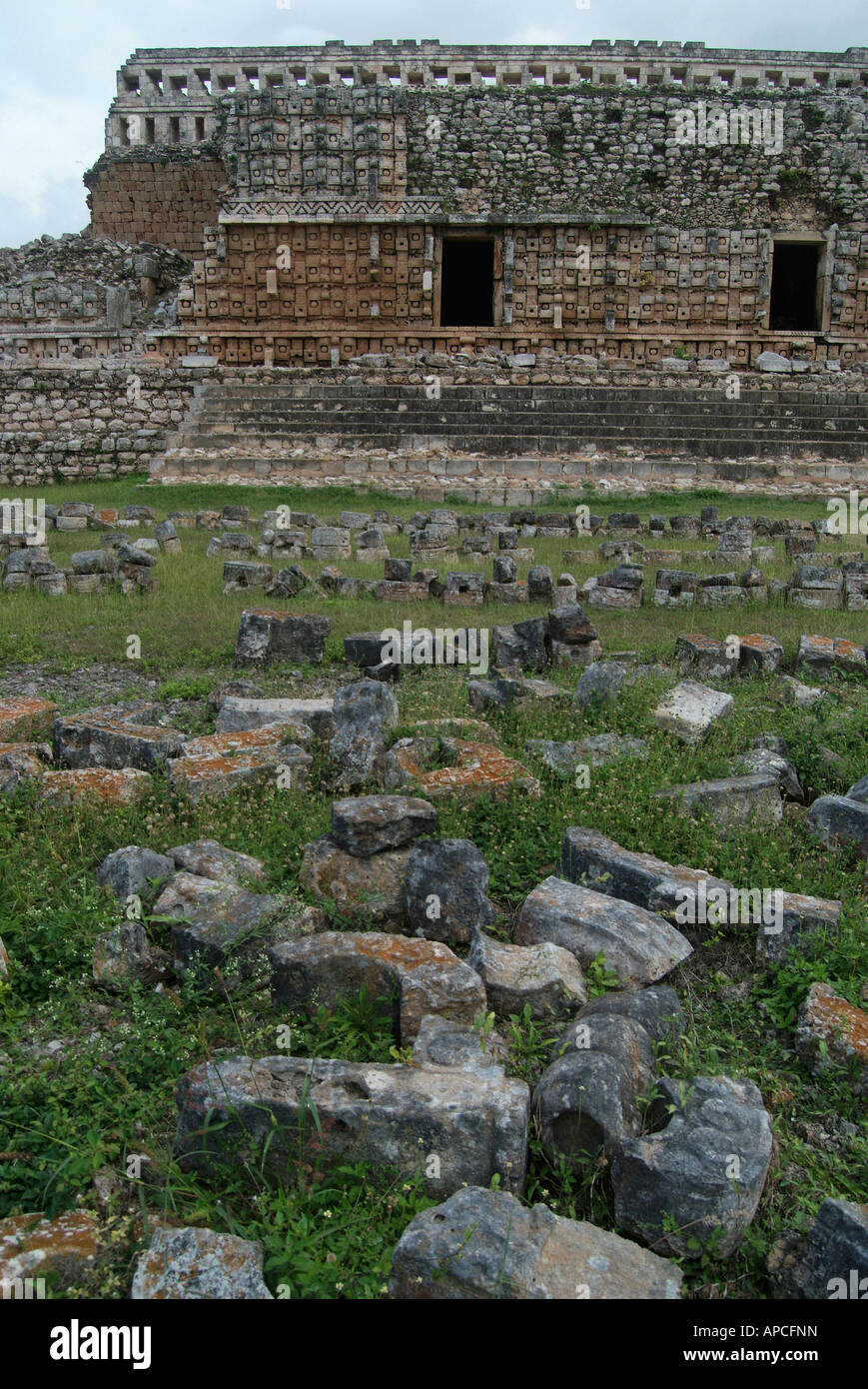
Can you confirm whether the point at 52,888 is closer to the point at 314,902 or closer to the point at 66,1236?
the point at 314,902

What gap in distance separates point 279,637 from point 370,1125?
5481mm

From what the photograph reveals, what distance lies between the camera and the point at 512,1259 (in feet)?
8.65

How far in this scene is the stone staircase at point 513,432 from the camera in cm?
1861

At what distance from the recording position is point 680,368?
21.5m

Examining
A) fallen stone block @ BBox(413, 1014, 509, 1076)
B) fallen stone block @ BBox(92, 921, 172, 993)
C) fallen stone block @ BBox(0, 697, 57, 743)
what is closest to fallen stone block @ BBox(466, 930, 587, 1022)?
fallen stone block @ BBox(413, 1014, 509, 1076)

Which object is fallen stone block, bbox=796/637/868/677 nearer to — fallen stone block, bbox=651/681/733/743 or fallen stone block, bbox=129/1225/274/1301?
fallen stone block, bbox=651/681/733/743

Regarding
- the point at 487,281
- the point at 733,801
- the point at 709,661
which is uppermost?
the point at 487,281

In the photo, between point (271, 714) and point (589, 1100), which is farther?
point (271, 714)

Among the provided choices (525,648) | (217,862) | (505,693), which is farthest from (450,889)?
(525,648)

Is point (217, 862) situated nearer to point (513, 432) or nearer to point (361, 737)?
point (361, 737)

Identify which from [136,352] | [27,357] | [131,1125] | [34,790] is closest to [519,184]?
[136,352]

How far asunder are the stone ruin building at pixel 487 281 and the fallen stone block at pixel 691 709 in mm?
11821

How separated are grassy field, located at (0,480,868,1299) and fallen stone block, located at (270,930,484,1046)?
0.27 ft
